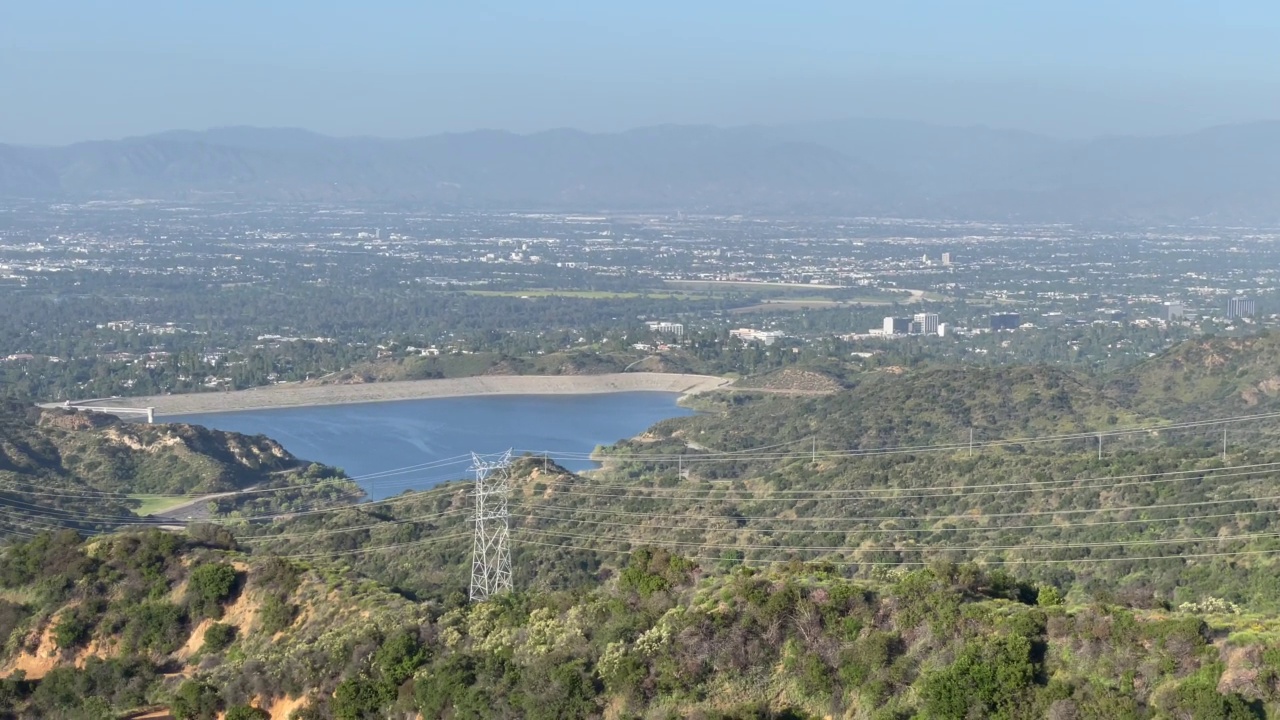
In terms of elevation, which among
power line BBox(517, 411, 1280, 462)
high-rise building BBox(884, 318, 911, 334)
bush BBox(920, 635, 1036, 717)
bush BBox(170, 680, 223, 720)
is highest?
bush BBox(920, 635, 1036, 717)

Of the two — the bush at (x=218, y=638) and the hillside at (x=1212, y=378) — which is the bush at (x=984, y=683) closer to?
the bush at (x=218, y=638)

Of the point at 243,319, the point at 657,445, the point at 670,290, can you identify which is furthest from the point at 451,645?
the point at 670,290

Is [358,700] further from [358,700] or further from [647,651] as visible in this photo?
[647,651]

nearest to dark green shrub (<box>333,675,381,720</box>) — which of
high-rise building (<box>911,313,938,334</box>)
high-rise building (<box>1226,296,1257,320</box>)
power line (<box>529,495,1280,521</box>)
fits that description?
power line (<box>529,495,1280,521</box>)

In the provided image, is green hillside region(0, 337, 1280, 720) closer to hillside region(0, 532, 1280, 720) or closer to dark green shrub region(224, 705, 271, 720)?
hillside region(0, 532, 1280, 720)

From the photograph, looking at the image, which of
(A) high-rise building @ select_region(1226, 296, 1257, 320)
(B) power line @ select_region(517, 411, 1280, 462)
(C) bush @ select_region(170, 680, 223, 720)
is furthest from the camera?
(A) high-rise building @ select_region(1226, 296, 1257, 320)

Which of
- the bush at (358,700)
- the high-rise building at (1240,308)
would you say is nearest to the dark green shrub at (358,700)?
the bush at (358,700)

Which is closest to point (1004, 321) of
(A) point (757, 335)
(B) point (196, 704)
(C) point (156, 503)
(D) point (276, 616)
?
(A) point (757, 335)
